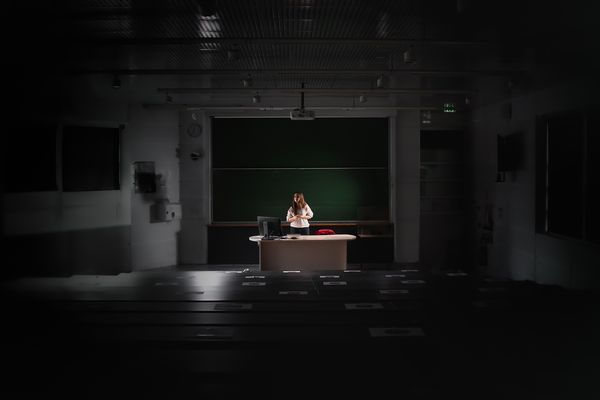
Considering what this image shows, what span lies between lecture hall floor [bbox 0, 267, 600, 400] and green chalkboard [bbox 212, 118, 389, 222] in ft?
20.0

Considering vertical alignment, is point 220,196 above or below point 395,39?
below

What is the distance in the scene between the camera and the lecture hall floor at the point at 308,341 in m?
2.61

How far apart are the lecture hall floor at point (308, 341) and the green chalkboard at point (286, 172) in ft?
20.0

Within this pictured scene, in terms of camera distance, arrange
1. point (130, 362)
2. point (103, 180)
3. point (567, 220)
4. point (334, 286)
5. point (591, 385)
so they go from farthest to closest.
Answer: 1. point (103, 180)
2. point (567, 220)
3. point (334, 286)
4. point (130, 362)
5. point (591, 385)

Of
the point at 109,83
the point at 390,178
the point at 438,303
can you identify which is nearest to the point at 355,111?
the point at 390,178

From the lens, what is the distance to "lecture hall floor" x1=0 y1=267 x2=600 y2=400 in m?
2.61

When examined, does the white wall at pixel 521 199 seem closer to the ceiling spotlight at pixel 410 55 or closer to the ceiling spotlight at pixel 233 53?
the ceiling spotlight at pixel 410 55

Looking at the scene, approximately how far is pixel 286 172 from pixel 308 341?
775cm

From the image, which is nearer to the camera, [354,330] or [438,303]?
[354,330]

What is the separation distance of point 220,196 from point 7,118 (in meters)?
4.19

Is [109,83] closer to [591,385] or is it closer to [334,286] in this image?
[334,286]

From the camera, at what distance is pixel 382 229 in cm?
1068

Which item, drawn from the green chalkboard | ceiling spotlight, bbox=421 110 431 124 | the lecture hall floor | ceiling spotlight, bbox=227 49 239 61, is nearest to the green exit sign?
ceiling spotlight, bbox=421 110 431 124

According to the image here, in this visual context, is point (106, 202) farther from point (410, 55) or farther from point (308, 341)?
point (308, 341)
